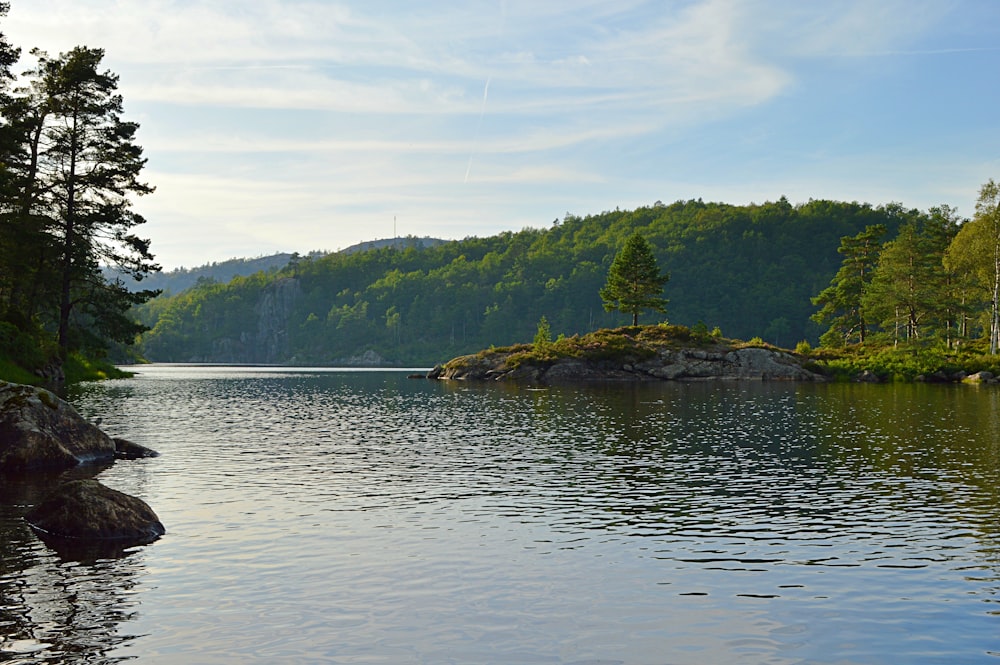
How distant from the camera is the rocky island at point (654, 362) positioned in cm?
11719

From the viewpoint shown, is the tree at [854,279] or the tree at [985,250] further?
the tree at [854,279]

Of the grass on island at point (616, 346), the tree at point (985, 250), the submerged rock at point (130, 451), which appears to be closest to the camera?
the submerged rock at point (130, 451)

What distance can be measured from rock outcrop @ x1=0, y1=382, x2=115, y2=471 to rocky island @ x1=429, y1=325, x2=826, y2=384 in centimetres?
8408

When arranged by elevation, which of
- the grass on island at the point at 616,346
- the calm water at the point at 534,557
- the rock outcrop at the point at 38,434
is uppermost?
the grass on island at the point at 616,346

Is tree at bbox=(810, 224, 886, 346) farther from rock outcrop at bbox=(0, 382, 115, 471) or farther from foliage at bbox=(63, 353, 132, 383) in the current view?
rock outcrop at bbox=(0, 382, 115, 471)

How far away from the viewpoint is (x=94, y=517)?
22.0m

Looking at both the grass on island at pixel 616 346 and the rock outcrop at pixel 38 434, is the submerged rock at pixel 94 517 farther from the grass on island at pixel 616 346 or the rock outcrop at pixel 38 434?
the grass on island at pixel 616 346

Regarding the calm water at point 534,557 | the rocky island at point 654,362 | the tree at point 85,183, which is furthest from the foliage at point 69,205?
A: the rocky island at point 654,362

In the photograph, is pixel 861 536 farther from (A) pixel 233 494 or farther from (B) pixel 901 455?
(A) pixel 233 494

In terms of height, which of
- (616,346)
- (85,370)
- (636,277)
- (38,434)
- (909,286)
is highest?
(636,277)

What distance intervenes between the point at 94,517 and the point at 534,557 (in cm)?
1188

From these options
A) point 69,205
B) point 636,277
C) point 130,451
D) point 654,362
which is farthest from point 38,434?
point 636,277

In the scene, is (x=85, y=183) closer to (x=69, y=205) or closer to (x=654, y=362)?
(x=69, y=205)

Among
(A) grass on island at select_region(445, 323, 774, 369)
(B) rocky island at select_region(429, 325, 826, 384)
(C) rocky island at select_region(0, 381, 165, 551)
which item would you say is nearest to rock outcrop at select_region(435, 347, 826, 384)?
(B) rocky island at select_region(429, 325, 826, 384)
